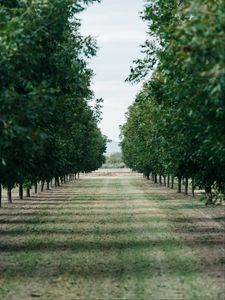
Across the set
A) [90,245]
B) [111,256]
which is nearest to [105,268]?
[111,256]

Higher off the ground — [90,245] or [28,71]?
[28,71]

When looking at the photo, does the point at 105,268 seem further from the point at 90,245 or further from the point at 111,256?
the point at 90,245

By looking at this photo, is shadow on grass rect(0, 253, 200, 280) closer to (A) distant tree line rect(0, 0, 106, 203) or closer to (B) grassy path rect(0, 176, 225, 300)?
(B) grassy path rect(0, 176, 225, 300)

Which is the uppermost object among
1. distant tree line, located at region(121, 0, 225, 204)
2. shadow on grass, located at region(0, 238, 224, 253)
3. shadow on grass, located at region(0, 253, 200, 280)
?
distant tree line, located at region(121, 0, 225, 204)

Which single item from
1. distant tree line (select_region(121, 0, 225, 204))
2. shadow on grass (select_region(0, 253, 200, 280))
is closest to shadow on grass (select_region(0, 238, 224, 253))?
shadow on grass (select_region(0, 253, 200, 280))

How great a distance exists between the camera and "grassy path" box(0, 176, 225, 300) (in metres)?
15.8

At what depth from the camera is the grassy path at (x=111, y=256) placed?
15.8m

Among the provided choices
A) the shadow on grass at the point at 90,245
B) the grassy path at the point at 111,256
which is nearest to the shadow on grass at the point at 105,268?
the grassy path at the point at 111,256

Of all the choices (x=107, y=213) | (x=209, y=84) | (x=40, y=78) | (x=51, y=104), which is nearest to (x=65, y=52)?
(x=40, y=78)

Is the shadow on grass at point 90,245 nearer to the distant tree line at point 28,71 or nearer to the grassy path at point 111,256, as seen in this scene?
the grassy path at point 111,256

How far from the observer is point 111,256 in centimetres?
2155

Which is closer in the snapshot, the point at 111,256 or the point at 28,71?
the point at 28,71

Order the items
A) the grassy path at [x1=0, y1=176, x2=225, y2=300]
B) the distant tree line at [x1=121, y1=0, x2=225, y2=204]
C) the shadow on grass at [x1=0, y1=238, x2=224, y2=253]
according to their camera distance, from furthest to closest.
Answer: the shadow on grass at [x1=0, y1=238, x2=224, y2=253], the grassy path at [x1=0, y1=176, x2=225, y2=300], the distant tree line at [x1=121, y1=0, x2=225, y2=204]

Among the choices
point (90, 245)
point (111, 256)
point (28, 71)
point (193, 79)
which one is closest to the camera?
point (193, 79)
